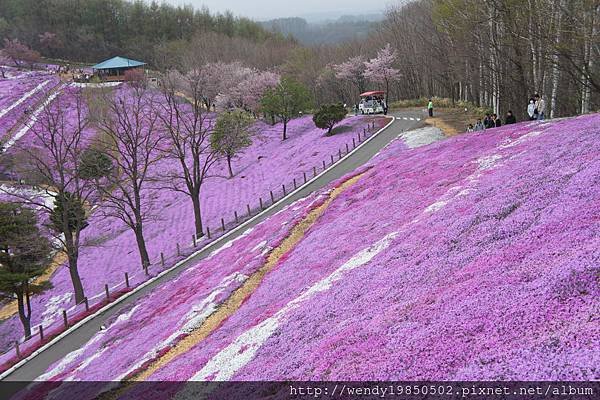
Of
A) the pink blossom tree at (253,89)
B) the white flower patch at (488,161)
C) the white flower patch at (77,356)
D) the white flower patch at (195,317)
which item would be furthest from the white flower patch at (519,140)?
the pink blossom tree at (253,89)

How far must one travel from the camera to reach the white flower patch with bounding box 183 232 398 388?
10.3 meters

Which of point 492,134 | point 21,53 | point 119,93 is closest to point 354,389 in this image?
point 492,134

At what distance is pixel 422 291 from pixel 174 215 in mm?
37604

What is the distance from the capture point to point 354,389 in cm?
679

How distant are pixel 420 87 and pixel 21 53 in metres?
93.3

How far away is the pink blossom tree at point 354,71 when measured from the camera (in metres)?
79.9

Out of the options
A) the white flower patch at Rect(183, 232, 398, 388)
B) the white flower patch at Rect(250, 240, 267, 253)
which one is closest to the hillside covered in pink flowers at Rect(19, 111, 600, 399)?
the white flower patch at Rect(183, 232, 398, 388)

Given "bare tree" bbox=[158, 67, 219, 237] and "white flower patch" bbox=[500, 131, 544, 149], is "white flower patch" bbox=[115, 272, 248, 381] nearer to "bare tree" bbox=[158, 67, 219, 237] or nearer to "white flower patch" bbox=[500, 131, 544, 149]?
"white flower patch" bbox=[500, 131, 544, 149]

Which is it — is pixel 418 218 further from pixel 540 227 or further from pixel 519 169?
pixel 540 227

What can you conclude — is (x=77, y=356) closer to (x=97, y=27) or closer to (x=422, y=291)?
(x=422, y=291)

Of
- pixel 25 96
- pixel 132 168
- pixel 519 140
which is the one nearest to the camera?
pixel 519 140

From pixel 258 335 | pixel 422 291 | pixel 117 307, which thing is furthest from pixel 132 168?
pixel 422 291

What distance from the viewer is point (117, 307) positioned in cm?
2452

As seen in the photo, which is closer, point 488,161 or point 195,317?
point 195,317
